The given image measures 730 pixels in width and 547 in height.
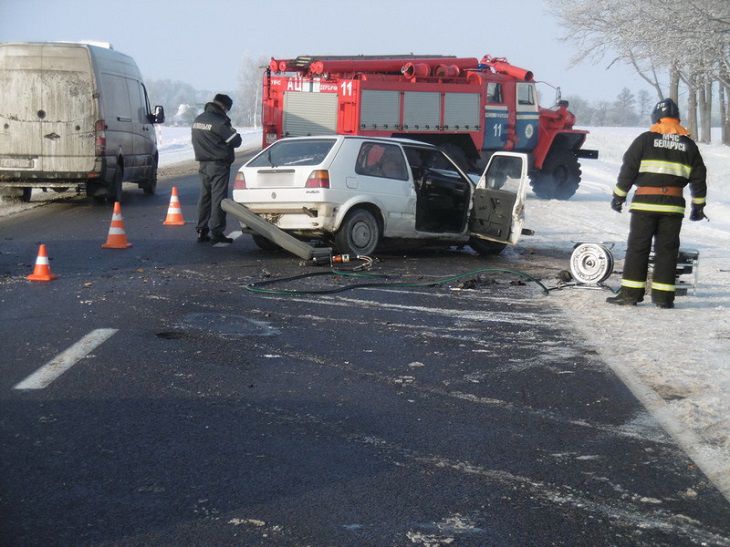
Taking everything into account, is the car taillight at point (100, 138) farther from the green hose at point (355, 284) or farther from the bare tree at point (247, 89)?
the bare tree at point (247, 89)

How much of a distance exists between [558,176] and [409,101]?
16.5 feet

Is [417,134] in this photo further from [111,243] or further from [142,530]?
[142,530]

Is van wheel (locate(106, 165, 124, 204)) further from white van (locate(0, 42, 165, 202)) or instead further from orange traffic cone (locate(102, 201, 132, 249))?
orange traffic cone (locate(102, 201, 132, 249))

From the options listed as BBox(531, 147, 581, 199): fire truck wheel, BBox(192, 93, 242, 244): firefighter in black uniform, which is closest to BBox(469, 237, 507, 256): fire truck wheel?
BBox(192, 93, 242, 244): firefighter in black uniform

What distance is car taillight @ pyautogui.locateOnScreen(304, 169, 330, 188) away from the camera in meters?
11.6

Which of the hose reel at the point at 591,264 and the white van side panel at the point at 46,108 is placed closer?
the hose reel at the point at 591,264

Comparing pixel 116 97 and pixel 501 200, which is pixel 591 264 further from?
pixel 116 97

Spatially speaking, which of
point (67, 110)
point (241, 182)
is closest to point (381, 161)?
point (241, 182)

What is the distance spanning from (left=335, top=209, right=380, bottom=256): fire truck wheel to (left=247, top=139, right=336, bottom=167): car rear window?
2.64 feet

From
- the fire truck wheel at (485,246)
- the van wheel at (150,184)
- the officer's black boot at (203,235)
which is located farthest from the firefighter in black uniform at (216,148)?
the van wheel at (150,184)

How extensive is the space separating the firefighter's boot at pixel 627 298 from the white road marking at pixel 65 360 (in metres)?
4.87

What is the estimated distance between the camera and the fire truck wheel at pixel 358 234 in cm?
1181

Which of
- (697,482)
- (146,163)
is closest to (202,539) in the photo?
(697,482)

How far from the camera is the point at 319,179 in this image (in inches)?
456
